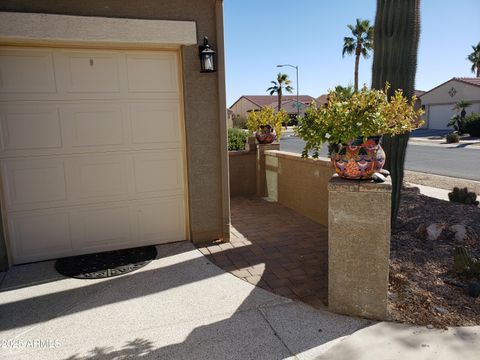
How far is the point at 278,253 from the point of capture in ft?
15.7

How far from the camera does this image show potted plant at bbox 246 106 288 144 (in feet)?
26.2

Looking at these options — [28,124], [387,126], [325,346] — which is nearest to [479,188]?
[387,126]

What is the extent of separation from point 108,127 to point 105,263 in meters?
1.70

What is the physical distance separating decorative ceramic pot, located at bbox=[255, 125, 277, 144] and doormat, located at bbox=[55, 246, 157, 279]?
3.85 metres

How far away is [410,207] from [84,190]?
207 inches

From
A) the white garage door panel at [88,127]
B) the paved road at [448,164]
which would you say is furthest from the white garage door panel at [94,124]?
the paved road at [448,164]

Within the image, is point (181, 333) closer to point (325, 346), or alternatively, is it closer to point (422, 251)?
point (325, 346)

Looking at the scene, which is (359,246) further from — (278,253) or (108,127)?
(108,127)

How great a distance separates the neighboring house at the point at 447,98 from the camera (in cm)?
3250

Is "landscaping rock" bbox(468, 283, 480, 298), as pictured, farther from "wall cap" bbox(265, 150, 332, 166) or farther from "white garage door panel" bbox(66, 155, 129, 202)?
"white garage door panel" bbox(66, 155, 129, 202)

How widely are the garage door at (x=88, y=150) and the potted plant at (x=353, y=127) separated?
2336 millimetres

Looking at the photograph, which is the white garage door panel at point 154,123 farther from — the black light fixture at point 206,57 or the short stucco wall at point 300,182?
the short stucco wall at point 300,182

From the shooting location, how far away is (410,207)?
21.3ft

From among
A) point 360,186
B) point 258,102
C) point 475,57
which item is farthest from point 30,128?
point 258,102
